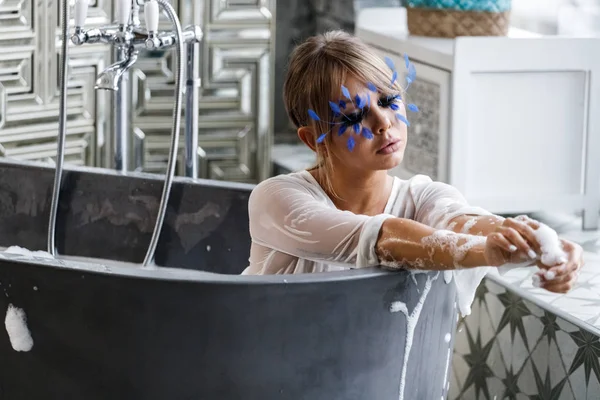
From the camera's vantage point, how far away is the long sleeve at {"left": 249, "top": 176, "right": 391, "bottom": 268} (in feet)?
6.11

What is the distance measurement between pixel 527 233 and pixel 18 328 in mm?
894

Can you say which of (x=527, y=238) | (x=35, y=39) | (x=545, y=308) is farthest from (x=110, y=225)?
(x=527, y=238)

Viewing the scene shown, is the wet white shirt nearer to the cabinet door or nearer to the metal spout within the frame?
the metal spout

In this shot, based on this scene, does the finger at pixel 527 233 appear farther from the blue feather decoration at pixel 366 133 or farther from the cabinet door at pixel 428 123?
the cabinet door at pixel 428 123

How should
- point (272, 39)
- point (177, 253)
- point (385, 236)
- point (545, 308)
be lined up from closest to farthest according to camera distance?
1. point (385, 236)
2. point (545, 308)
3. point (177, 253)
4. point (272, 39)

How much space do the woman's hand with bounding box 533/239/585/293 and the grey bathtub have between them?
27cm

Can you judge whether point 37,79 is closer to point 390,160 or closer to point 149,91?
point 149,91

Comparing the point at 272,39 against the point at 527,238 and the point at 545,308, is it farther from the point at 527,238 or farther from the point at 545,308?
the point at 527,238

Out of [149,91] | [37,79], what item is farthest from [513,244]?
[149,91]

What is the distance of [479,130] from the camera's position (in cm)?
317

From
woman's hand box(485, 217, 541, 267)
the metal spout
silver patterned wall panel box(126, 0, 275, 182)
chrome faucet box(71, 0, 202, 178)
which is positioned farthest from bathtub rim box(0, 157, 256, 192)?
woman's hand box(485, 217, 541, 267)

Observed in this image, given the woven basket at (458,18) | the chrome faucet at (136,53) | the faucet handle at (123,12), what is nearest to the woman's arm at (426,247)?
the chrome faucet at (136,53)

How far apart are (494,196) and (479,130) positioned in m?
0.20

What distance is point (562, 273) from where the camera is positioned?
1.69m
